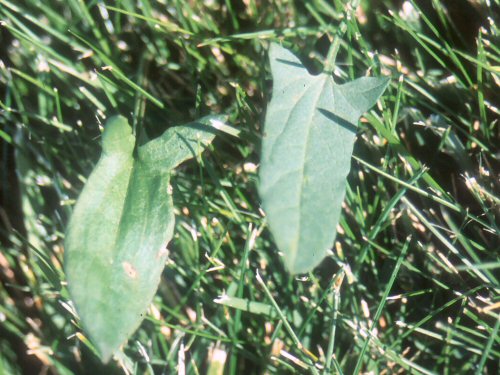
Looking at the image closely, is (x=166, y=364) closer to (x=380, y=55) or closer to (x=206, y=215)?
(x=206, y=215)

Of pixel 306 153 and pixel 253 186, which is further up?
pixel 306 153

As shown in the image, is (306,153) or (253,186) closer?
(306,153)

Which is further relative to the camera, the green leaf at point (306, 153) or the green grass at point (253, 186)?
the green grass at point (253, 186)

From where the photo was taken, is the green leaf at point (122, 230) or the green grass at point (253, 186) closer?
the green leaf at point (122, 230)

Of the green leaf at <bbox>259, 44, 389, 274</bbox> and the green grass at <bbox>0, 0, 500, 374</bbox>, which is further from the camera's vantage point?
the green grass at <bbox>0, 0, 500, 374</bbox>
